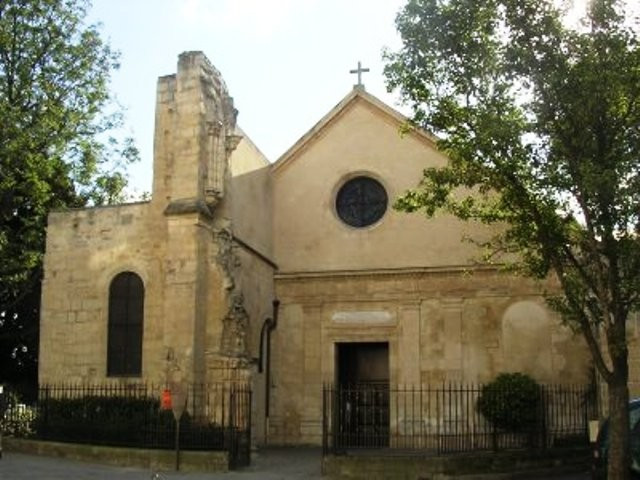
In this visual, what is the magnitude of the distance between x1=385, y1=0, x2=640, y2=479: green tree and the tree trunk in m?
0.01

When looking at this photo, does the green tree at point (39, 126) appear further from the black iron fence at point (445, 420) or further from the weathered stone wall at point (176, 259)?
the black iron fence at point (445, 420)

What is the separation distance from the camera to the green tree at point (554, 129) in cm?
1141

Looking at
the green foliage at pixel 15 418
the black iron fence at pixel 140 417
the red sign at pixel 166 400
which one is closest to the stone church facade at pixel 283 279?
the black iron fence at pixel 140 417

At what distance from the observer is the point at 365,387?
76.2 ft

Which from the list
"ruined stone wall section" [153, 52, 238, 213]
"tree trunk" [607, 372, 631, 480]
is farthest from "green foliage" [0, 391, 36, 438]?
"tree trunk" [607, 372, 631, 480]

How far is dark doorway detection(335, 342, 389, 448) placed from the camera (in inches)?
778

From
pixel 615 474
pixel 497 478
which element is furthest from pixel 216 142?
pixel 615 474

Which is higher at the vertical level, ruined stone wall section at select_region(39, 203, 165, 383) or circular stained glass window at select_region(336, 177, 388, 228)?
circular stained glass window at select_region(336, 177, 388, 228)

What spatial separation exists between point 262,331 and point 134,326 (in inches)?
155

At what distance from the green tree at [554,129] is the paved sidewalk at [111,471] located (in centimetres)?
642

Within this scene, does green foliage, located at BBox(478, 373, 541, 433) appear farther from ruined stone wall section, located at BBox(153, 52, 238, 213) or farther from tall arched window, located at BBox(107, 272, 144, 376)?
tall arched window, located at BBox(107, 272, 144, 376)

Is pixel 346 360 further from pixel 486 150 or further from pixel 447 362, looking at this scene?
pixel 486 150

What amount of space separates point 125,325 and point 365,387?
7.10 meters

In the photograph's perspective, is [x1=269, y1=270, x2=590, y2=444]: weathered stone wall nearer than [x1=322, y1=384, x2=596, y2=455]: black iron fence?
No
